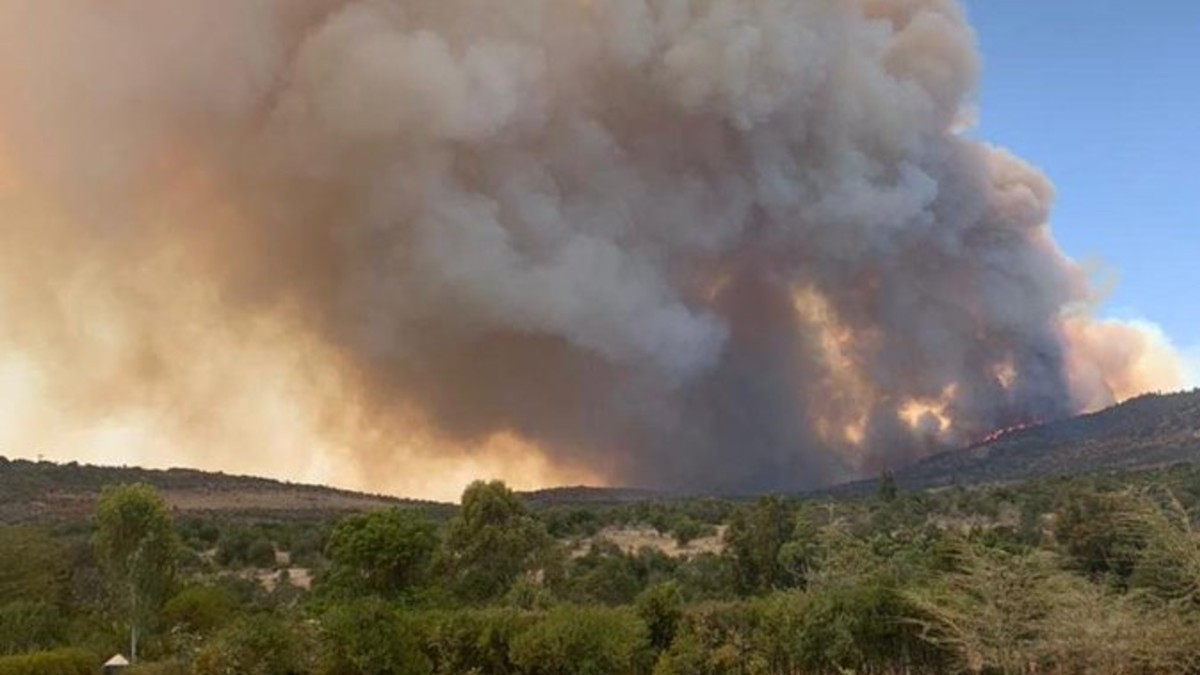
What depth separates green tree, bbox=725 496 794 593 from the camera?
2759 centimetres

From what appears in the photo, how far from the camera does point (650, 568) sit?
1201 inches

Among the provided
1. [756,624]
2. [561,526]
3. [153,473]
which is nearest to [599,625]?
[756,624]

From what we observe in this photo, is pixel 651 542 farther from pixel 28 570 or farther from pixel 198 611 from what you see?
pixel 28 570

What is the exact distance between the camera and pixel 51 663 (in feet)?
62.6

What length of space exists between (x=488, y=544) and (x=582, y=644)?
26.8ft

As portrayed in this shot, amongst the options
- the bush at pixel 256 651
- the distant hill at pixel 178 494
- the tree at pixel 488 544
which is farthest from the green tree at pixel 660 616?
the distant hill at pixel 178 494

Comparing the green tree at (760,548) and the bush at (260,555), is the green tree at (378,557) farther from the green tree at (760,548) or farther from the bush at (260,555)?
the bush at (260,555)

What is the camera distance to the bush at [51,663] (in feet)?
60.6

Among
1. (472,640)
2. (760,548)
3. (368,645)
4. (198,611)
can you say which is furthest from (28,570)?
(760,548)

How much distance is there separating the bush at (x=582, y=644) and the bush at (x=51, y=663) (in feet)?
24.2

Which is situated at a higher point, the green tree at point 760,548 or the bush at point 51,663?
the green tree at point 760,548

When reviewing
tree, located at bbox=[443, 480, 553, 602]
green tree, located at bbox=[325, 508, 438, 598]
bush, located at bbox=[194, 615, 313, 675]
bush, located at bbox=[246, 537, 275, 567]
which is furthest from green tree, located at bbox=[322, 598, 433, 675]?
bush, located at bbox=[246, 537, 275, 567]

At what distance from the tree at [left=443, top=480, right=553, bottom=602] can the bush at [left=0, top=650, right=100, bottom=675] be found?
27.5 feet

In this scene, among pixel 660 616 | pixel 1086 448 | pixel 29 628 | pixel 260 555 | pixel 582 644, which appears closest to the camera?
pixel 582 644
